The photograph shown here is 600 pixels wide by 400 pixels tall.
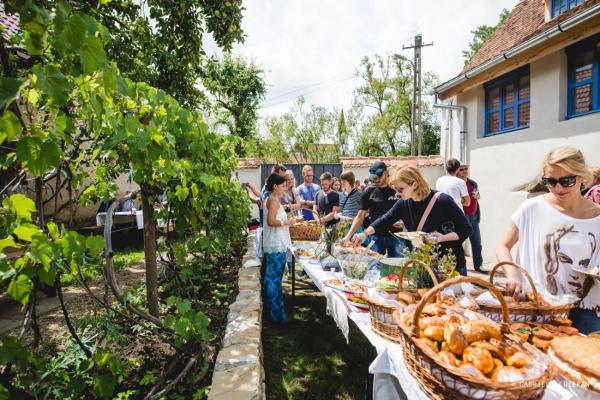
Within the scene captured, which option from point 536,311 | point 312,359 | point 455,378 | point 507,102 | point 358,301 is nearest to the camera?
point 455,378

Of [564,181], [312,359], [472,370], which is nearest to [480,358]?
[472,370]

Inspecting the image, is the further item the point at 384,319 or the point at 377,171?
the point at 377,171

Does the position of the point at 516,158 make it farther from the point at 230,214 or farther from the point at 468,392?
the point at 468,392

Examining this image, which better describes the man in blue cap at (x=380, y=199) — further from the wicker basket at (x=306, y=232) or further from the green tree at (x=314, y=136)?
the green tree at (x=314, y=136)

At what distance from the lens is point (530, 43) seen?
5938 millimetres

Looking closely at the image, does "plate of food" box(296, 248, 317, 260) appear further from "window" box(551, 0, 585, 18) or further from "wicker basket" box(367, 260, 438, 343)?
"window" box(551, 0, 585, 18)

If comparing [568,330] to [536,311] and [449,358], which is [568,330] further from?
[449,358]

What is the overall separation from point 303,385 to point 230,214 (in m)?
2.63

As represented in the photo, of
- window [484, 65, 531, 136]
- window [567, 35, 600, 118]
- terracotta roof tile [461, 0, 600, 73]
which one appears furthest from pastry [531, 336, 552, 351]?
terracotta roof tile [461, 0, 600, 73]

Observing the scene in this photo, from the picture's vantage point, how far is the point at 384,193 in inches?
171

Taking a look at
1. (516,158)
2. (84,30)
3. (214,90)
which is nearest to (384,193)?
(84,30)

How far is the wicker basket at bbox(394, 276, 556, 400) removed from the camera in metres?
1.08

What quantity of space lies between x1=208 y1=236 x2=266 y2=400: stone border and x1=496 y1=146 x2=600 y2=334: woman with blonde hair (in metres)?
1.64

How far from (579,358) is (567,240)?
0.92 m
